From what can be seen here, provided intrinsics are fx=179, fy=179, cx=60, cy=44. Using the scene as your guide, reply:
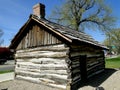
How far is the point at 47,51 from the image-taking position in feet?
40.3

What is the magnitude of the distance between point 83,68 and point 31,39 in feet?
14.8

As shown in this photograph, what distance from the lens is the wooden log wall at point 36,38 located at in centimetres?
1196

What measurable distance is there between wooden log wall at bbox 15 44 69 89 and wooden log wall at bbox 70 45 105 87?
536 millimetres

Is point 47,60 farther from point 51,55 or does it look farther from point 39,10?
point 39,10

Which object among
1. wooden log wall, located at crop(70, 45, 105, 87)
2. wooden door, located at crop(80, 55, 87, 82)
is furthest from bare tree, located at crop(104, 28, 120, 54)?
wooden door, located at crop(80, 55, 87, 82)

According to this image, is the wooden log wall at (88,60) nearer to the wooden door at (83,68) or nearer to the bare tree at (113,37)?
the wooden door at (83,68)

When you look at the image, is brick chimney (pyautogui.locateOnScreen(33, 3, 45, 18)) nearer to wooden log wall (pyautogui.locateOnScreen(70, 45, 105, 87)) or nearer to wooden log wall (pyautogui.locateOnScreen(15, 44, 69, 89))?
wooden log wall (pyautogui.locateOnScreen(15, 44, 69, 89))

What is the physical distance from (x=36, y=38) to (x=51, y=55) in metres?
2.09

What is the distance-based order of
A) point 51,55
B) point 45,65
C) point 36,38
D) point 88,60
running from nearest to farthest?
point 51,55
point 45,65
point 36,38
point 88,60

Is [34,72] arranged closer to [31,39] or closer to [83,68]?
[31,39]

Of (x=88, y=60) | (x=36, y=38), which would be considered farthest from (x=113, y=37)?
(x=36, y=38)

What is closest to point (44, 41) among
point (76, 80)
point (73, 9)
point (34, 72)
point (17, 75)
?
point (34, 72)

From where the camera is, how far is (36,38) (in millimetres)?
13211

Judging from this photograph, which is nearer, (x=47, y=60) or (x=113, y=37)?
(x=47, y=60)
